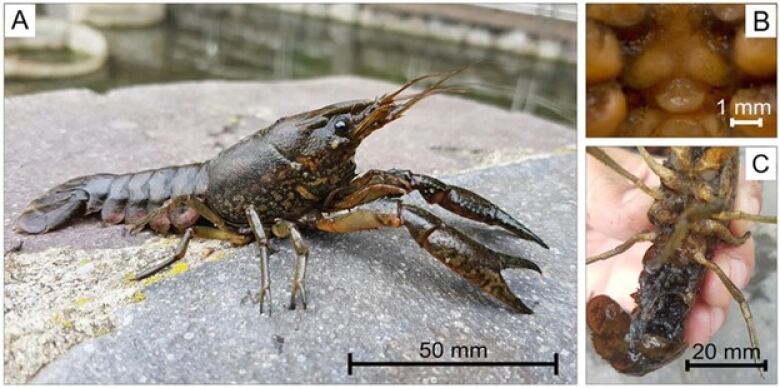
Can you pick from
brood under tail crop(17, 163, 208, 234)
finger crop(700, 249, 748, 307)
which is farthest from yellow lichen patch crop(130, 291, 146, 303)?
finger crop(700, 249, 748, 307)

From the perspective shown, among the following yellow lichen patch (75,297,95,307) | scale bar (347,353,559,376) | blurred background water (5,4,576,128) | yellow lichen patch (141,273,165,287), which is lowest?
scale bar (347,353,559,376)

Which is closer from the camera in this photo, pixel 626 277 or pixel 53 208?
pixel 626 277

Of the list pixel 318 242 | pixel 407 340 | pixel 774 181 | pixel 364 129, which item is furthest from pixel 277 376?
pixel 774 181

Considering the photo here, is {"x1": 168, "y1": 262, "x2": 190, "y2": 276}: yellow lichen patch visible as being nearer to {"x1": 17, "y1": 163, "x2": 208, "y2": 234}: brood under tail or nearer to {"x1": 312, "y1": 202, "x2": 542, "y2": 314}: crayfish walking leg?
{"x1": 17, "y1": 163, "x2": 208, "y2": 234}: brood under tail

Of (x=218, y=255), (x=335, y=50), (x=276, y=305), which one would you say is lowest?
(x=276, y=305)

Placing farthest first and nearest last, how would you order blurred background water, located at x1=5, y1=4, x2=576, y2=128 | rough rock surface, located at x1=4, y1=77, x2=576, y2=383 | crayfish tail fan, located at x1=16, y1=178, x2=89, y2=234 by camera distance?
blurred background water, located at x1=5, y1=4, x2=576, y2=128 < crayfish tail fan, located at x1=16, y1=178, x2=89, y2=234 < rough rock surface, located at x1=4, y1=77, x2=576, y2=383

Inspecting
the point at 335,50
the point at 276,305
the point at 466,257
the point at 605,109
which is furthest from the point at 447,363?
the point at 335,50

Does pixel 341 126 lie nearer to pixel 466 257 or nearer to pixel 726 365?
pixel 466 257
